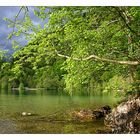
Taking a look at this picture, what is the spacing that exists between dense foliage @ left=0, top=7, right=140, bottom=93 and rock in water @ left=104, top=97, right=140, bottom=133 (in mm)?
1353

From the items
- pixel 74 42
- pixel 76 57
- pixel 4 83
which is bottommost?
pixel 4 83

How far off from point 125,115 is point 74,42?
225cm

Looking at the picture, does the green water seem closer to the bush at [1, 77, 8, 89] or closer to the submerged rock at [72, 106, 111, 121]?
the submerged rock at [72, 106, 111, 121]

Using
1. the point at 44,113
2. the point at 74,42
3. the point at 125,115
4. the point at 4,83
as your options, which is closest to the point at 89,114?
the point at 44,113

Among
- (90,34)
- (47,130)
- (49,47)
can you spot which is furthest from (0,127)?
(90,34)

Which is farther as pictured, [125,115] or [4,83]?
[125,115]

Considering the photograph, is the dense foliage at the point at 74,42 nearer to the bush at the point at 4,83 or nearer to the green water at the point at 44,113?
the bush at the point at 4,83

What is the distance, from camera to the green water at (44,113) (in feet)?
25.2

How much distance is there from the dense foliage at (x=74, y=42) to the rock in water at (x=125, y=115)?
1.35 meters

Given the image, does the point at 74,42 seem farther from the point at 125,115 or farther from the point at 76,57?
the point at 125,115

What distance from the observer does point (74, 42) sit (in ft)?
21.6

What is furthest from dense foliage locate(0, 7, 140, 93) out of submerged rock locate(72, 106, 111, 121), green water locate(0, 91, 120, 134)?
submerged rock locate(72, 106, 111, 121)

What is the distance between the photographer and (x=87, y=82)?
7.68 m
